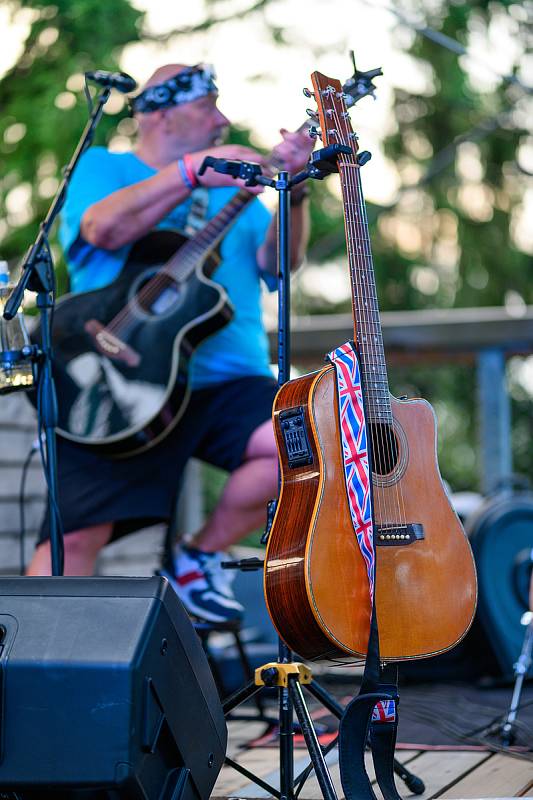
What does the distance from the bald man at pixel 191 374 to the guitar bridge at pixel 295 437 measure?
0.92 meters

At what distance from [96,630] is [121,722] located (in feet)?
0.54

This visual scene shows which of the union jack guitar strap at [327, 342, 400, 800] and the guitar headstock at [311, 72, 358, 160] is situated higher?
the guitar headstock at [311, 72, 358, 160]

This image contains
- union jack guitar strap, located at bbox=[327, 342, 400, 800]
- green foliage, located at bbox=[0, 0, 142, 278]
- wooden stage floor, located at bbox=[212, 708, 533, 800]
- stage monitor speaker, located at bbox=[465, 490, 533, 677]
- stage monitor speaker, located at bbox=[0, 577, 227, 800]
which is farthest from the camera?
green foliage, located at bbox=[0, 0, 142, 278]

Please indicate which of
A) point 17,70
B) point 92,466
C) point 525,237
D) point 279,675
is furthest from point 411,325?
point 525,237

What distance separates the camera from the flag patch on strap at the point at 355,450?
203 centimetres

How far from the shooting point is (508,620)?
3.80m

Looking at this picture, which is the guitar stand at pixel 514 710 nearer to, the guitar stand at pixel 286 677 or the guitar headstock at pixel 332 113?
the guitar stand at pixel 286 677

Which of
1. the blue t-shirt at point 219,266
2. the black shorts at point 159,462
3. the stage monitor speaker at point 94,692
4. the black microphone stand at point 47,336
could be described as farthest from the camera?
the blue t-shirt at point 219,266

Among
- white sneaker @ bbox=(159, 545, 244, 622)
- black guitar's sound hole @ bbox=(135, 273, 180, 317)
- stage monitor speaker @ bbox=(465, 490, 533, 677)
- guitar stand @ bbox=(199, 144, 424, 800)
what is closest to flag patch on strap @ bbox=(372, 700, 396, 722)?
guitar stand @ bbox=(199, 144, 424, 800)

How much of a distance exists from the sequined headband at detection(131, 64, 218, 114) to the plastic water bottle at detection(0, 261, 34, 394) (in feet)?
2.76

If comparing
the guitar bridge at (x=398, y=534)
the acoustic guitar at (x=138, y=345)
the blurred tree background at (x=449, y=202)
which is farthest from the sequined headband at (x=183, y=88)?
the blurred tree background at (x=449, y=202)

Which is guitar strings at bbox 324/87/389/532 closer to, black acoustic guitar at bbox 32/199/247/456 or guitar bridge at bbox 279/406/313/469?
guitar bridge at bbox 279/406/313/469

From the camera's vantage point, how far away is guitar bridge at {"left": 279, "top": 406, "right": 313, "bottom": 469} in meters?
2.08

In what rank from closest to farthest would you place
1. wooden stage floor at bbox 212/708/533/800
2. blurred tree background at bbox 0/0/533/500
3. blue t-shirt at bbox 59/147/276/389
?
wooden stage floor at bbox 212/708/533/800
blue t-shirt at bbox 59/147/276/389
blurred tree background at bbox 0/0/533/500
